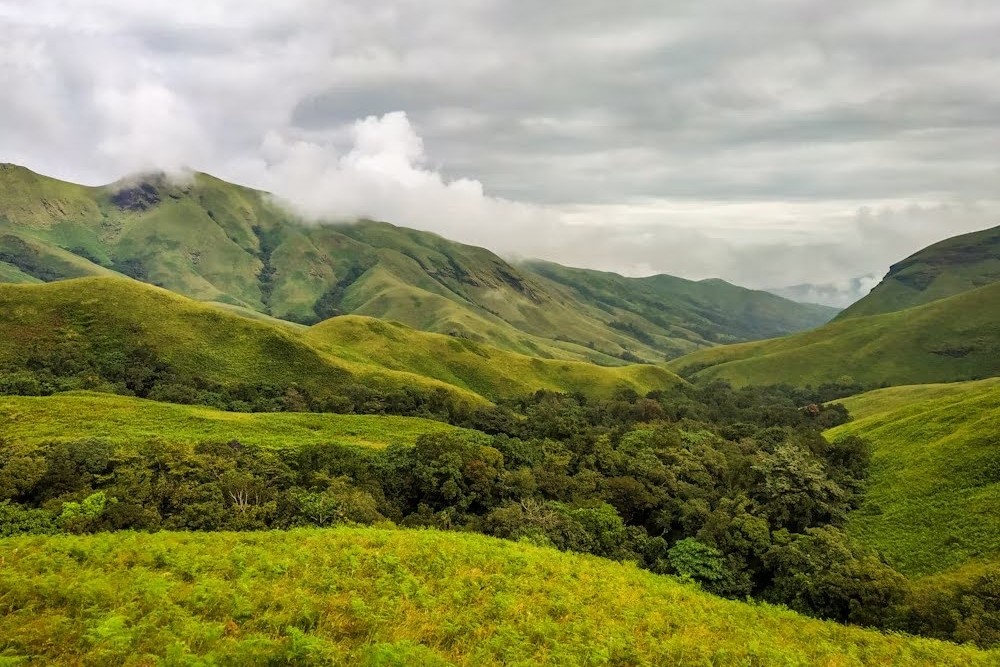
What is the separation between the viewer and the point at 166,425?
73.8 metres

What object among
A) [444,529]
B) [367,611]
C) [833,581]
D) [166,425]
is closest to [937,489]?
[833,581]

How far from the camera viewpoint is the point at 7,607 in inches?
593

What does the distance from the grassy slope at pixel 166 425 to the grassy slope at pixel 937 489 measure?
193ft

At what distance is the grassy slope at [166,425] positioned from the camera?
209ft

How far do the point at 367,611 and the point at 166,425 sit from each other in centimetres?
6826

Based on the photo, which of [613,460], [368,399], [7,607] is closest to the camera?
[7,607]

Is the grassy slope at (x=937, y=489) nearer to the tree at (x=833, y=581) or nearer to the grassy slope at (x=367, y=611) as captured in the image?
the tree at (x=833, y=581)

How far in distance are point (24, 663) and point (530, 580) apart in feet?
61.6

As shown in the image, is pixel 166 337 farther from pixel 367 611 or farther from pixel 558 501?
pixel 367 611

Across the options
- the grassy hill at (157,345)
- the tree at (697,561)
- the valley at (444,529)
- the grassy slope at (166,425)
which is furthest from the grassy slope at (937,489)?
the grassy hill at (157,345)

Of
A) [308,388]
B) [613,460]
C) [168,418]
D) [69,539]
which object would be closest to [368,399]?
[308,388]

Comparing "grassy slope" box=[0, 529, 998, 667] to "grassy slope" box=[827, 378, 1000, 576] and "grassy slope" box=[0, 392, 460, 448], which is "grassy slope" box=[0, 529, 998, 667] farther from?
"grassy slope" box=[0, 392, 460, 448]

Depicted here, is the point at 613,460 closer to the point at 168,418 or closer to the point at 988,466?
the point at 988,466

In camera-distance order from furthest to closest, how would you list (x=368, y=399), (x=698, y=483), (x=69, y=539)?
1. (x=368, y=399)
2. (x=698, y=483)
3. (x=69, y=539)
